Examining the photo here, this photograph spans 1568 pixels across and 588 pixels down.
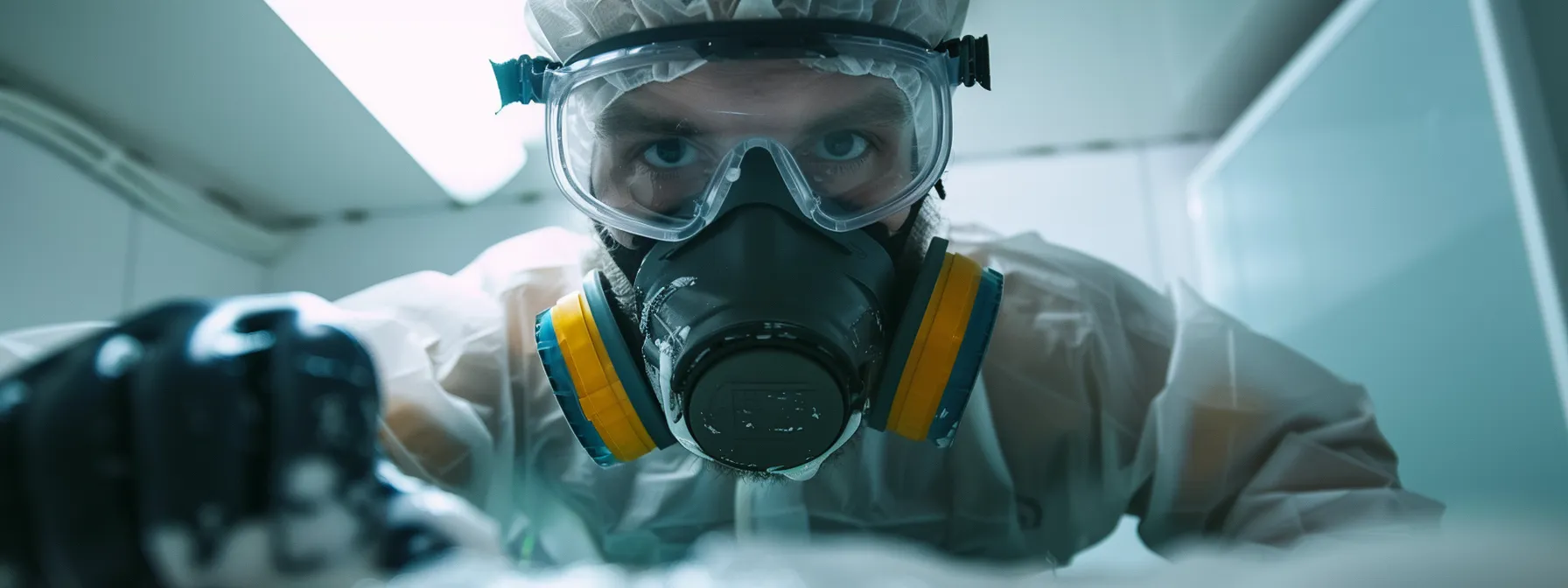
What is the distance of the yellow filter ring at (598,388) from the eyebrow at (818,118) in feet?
0.69

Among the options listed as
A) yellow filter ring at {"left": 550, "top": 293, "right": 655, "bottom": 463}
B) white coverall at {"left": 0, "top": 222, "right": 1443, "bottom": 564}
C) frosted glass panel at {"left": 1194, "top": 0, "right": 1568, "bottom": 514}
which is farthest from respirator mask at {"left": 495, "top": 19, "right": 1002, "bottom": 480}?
frosted glass panel at {"left": 1194, "top": 0, "right": 1568, "bottom": 514}

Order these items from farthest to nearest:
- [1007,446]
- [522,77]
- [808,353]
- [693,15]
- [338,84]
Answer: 1. [338,84]
2. [1007,446]
3. [522,77]
4. [693,15]
5. [808,353]

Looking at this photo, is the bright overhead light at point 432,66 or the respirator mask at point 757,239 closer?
the respirator mask at point 757,239

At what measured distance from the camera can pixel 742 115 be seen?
875mm

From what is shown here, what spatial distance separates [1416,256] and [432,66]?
1.51 m

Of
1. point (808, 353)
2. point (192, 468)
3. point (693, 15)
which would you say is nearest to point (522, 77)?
point (693, 15)

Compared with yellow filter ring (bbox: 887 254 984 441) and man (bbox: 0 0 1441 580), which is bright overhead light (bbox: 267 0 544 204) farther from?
yellow filter ring (bbox: 887 254 984 441)

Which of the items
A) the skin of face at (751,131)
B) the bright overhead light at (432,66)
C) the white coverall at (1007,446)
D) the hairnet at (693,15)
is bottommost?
the white coverall at (1007,446)

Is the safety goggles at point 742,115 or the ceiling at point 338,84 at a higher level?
the ceiling at point 338,84

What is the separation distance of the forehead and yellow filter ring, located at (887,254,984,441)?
0.22 m

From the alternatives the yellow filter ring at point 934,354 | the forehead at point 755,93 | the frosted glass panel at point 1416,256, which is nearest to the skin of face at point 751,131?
the forehead at point 755,93

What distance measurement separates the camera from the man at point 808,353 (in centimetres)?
81

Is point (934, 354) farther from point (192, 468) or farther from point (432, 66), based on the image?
point (432, 66)

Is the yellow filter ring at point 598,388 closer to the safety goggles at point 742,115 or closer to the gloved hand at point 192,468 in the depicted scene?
the safety goggles at point 742,115
